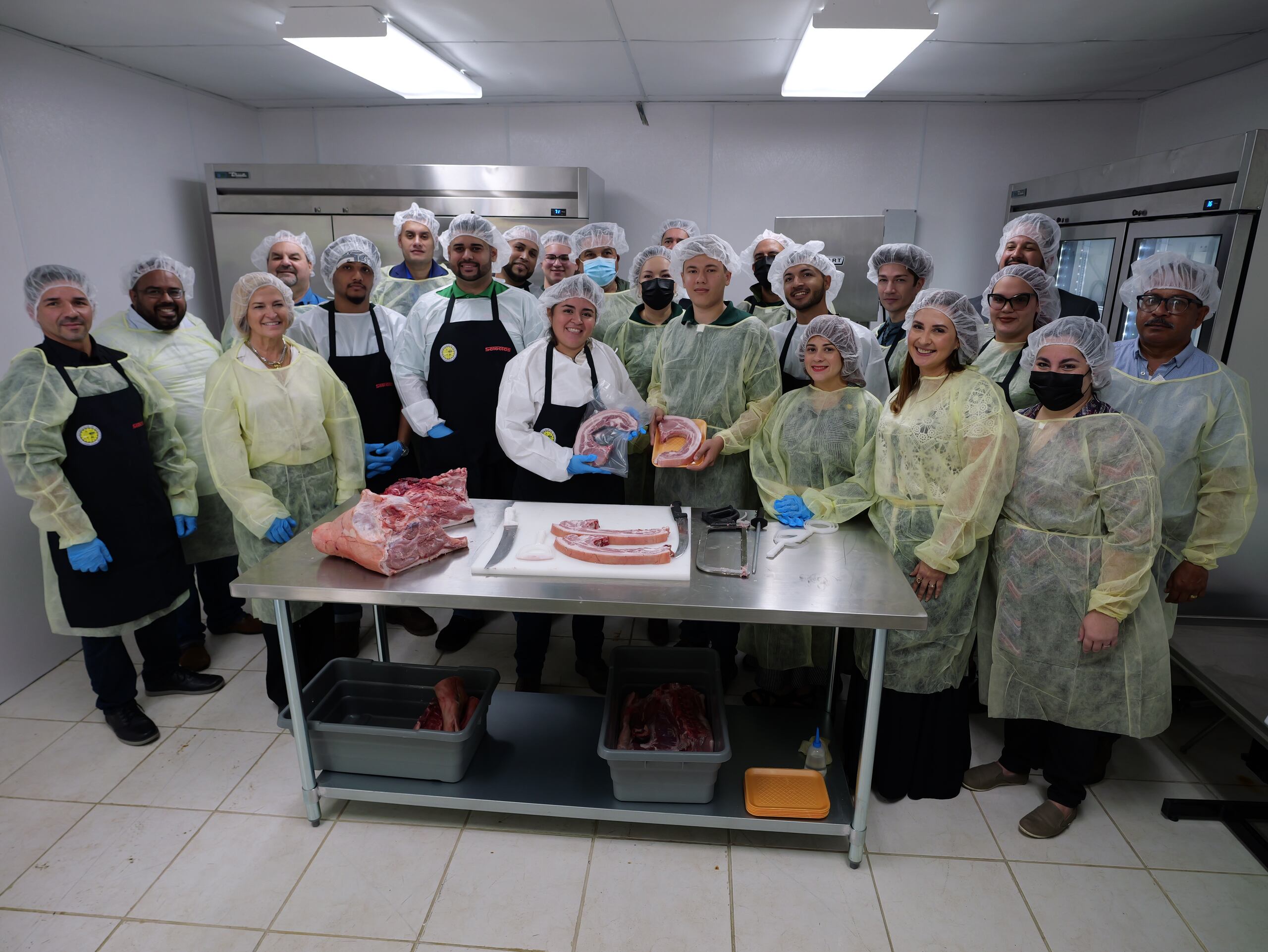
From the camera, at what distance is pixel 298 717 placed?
2.45 m

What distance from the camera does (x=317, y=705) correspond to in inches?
106

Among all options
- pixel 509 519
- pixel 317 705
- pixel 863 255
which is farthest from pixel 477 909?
pixel 863 255

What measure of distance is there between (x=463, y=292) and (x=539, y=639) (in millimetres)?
1672

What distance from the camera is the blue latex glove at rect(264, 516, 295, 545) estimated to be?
2.75 m

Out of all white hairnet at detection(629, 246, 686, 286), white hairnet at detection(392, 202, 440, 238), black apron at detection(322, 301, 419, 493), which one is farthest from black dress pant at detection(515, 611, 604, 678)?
white hairnet at detection(392, 202, 440, 238)

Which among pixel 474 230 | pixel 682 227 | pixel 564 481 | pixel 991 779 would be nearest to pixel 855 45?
pixel 682 227

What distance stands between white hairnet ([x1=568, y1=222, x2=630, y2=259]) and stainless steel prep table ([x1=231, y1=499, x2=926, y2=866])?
2074 millimetres

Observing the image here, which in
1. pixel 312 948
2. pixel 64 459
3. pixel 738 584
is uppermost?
pixel 64 459

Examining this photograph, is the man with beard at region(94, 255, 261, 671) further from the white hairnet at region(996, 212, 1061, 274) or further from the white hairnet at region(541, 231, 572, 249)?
the white hairnet at region(996, 212, 1061, 274)

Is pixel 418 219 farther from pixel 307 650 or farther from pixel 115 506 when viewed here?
pixel 307 650

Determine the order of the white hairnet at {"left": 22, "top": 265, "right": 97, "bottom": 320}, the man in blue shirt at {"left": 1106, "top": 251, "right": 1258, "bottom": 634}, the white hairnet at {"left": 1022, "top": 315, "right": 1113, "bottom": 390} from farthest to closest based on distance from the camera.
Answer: the white hairnet at {"left": 22, "top": 265, "right": 97, "bottom": 320} < the man in blue shirt at {"left": 1106, "top": 251, "right": 1258, "bottom": 634} < the white hairnet at {"left": 1022, "top": 315, "right": 1113, "bottom": 390}

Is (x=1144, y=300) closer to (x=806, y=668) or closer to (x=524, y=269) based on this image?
(x=806, y=668)

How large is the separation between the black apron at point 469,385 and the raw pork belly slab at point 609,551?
1.13 meters

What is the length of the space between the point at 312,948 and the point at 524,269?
11.2 ft
